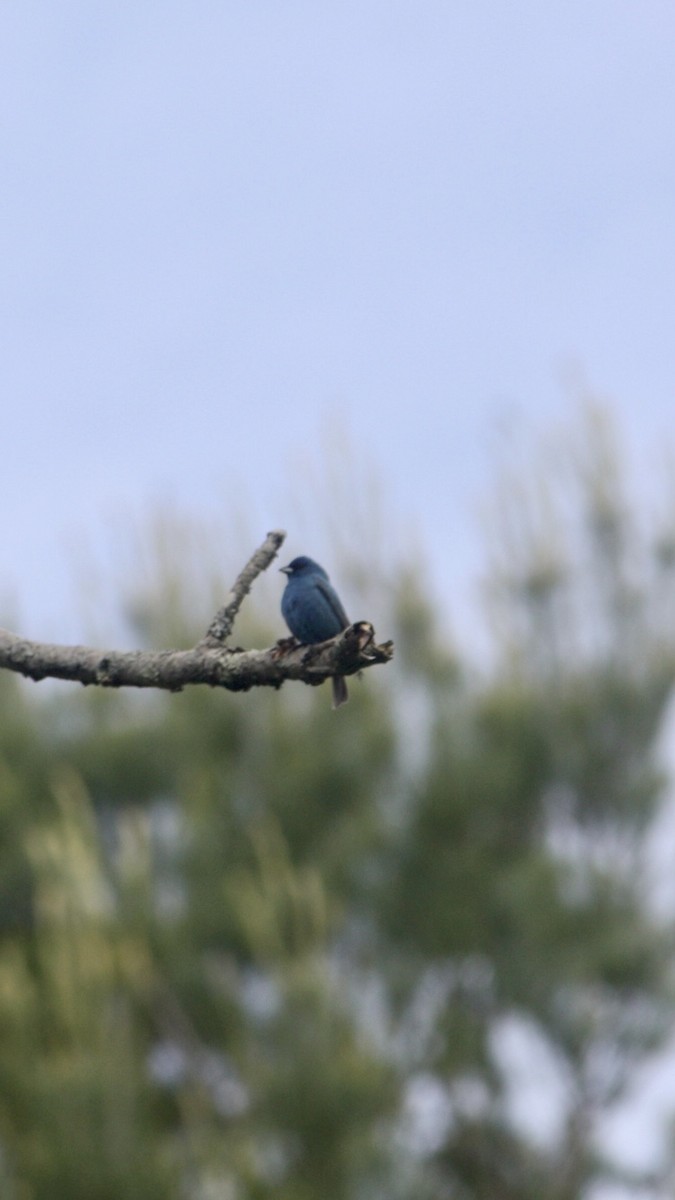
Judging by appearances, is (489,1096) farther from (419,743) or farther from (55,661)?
(55,661)

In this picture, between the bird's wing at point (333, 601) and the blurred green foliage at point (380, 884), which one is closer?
the bird's wing at point (333, 601)

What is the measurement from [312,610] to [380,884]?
16.9m

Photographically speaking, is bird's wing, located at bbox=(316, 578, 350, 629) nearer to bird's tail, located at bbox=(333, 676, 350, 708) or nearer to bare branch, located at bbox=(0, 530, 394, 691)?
bird's tail, located at bbox=(333, 676, 350, 708)

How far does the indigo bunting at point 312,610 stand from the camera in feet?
16.2

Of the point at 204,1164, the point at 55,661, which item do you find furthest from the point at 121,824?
A: the point at 55,661

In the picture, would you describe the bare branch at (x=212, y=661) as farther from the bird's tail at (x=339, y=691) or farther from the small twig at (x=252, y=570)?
the bird's tail at (x=339, y=691)

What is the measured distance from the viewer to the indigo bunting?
4929mm

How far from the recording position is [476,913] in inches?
851

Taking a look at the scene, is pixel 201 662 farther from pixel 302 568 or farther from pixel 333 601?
pixel 302 568

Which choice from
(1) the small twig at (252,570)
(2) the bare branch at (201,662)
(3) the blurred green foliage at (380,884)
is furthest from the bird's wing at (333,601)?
(3) the blurred green foliage at (380,884)

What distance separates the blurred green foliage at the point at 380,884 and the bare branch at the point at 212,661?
13.1 meters

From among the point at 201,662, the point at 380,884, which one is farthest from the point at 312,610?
the point at 380,884

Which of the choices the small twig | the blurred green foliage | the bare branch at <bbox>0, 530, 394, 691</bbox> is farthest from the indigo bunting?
the blurred green foliage

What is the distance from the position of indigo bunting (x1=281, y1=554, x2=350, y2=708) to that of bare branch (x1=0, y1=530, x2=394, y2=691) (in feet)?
5.76
